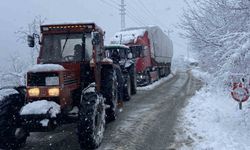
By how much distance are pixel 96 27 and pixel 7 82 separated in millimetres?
23467

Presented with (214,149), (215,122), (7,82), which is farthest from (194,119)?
(7,82)

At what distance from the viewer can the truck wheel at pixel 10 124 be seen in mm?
8070

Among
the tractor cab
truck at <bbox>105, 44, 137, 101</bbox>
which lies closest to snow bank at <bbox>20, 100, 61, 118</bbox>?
the tractor cab

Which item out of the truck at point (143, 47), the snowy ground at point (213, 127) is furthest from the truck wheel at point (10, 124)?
the truck at point (143, 47)

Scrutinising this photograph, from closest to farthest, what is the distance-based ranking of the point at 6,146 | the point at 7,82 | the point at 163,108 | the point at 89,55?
the point at 6,146 < the point at 89,55 < the point at 163,108 < the point at 7,82

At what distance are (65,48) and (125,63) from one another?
8.22 m

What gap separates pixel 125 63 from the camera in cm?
1777

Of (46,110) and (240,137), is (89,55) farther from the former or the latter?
(240,137)

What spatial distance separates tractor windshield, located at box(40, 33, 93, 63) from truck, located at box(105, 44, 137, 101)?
18.0ft

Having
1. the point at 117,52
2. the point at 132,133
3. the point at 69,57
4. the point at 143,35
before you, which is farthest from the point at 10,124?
the point at 143,35

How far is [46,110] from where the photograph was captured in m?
7.72

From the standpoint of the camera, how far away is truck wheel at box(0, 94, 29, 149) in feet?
26.5

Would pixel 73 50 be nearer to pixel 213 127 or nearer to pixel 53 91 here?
pixel 53 91

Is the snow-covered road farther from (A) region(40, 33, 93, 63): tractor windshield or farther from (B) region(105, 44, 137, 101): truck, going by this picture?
(B) region(105, 44, 137, 101): truck
